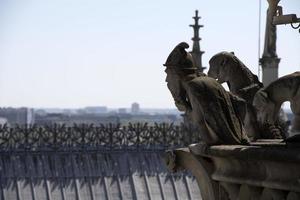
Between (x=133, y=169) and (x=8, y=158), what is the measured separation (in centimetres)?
324

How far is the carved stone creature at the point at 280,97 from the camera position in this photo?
6234 millimetres

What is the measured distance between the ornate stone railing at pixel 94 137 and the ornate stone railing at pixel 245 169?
1650cm

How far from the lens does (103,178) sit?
23.3 meters

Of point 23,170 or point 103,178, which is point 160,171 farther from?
point 23,170

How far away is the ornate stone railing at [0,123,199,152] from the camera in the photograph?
23297 millimetres

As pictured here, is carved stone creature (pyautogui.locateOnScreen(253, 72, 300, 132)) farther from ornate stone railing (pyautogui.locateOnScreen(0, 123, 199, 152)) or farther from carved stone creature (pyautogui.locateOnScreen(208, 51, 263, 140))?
ornate stone railing (pyautogui.locateOnScreen(0, 123, 199, 152))

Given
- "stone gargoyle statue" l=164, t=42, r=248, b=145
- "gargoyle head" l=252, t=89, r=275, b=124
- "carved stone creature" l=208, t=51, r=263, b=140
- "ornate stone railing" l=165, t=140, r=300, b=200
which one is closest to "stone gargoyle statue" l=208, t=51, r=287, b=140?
"carved stone creature" l=208, t=51, r=263, b=140

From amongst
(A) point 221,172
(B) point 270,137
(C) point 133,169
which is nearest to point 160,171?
(C) point 133,169

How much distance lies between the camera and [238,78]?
8352mm

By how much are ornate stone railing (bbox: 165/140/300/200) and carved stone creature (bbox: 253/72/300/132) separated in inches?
10.5

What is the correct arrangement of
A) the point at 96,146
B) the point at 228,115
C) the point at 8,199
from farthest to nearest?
the point at 96,146, the point at 8,199, the point at 228,115

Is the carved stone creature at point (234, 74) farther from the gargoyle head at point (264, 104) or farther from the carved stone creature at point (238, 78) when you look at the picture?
the gargoyle head at point (264, 104)

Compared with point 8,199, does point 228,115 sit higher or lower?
higher

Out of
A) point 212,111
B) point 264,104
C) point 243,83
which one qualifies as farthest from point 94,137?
point 264,104
